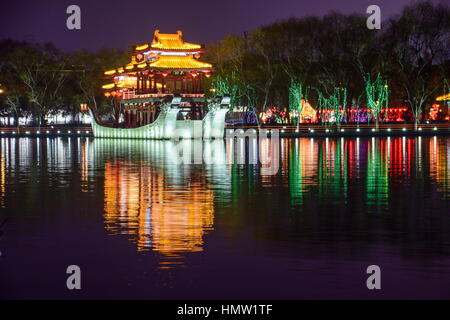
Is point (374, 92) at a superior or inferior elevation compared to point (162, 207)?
superior

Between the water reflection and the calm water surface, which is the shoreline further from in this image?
the calm water surface

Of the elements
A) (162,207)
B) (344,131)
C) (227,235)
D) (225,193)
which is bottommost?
(227,235)

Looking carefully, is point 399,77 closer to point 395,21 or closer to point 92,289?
point 395,21

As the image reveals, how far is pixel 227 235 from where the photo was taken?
12.0 m

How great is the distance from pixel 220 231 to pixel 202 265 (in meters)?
2.59

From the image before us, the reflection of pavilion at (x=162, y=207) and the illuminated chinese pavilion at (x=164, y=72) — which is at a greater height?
the illuminated chinese pavilion at (x=164, y=72)

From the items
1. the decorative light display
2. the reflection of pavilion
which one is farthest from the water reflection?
the decorative light display

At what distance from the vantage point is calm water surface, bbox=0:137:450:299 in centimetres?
891

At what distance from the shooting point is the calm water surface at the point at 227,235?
8914 mm

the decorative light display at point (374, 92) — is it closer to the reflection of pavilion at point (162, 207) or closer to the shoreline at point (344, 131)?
the shoreline at point (344, 131)

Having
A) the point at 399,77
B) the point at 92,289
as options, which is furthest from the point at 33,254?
the point at 399,77

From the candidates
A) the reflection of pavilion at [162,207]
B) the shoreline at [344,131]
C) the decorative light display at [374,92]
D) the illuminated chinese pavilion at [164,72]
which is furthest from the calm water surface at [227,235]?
the decorative light display at [374,92]

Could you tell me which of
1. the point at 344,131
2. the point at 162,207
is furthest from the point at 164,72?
the point at 162,207

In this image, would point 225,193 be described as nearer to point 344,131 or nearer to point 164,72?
point 344,131
